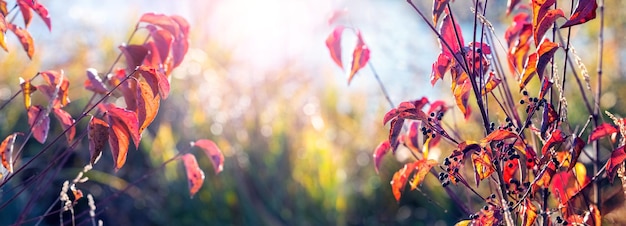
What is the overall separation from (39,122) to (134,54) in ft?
0.75

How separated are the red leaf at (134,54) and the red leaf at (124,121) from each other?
0.68 ft

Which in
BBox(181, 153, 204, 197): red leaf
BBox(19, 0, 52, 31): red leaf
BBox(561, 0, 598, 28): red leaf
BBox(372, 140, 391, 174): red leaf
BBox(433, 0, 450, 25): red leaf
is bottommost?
BBox(372, 140, 391, 174): red leaf

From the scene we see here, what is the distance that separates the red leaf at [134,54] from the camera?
1.31m

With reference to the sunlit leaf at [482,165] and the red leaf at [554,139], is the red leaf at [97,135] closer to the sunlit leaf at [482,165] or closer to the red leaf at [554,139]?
the sunlit leaf at [482,165]

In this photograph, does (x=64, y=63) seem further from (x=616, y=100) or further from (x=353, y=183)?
(x=616, y=100)

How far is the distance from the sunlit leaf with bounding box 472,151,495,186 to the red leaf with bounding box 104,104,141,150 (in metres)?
0.56

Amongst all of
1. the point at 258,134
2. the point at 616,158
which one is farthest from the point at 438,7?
the point at 258,134

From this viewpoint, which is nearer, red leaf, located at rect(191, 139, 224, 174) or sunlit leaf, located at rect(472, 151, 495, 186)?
sunlit leaf, located at rect(472, 151, 495, 186)

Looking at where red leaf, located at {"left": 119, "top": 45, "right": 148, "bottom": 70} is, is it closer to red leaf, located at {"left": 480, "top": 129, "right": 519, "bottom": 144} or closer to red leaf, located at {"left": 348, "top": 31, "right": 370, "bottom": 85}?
red leaf, located at {"left": 348, "top": 31, "right": 370, "bottom": 85}

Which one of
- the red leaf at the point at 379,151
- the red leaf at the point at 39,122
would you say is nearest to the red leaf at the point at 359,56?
the red leaf at the point at 379,151

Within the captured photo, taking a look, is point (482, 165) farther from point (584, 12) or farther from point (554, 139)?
point (584, 12)

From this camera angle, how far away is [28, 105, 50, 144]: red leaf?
4.32ft

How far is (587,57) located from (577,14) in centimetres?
420

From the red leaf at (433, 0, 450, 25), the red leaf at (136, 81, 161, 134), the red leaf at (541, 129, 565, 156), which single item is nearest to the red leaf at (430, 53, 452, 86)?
the red leaf at (433, 0, 450, 25)
